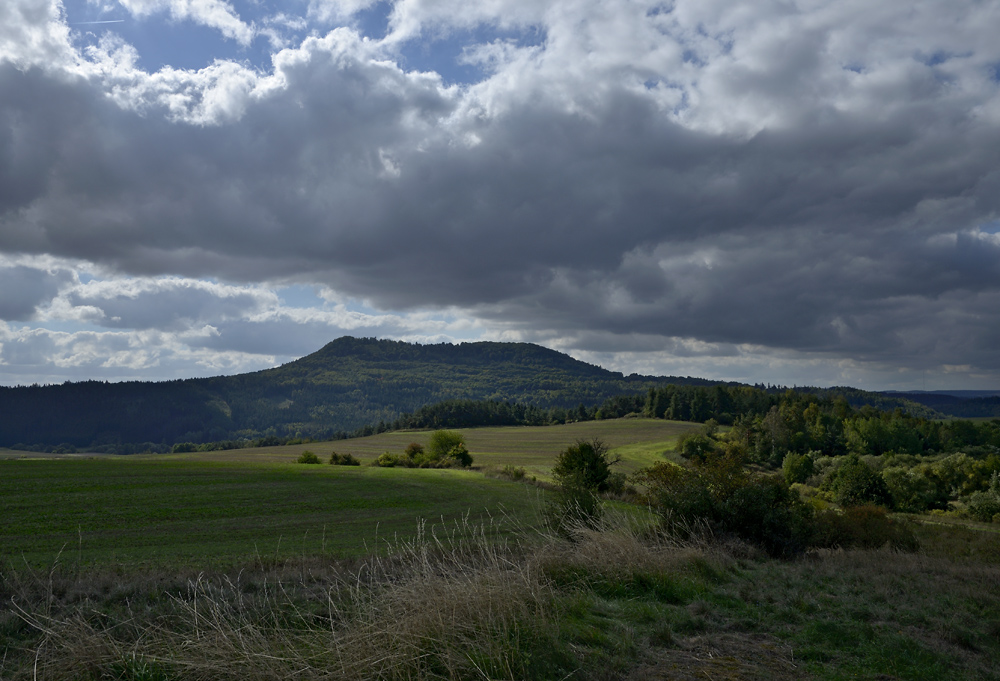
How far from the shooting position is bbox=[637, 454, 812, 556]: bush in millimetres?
16391

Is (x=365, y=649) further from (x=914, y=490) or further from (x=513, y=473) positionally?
(x=914, y=490)

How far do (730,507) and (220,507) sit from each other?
1261 inches

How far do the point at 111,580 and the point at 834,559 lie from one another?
18.5 m

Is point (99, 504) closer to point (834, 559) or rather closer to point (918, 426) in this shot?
point (834, 559)

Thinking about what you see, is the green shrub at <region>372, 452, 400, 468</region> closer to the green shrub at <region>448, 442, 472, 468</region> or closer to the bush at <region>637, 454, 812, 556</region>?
the green shrub at <region>448, 442, 472, 468</region>

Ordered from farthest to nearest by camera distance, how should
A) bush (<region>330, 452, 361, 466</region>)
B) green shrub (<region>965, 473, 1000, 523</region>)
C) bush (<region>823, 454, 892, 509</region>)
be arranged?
bush (<region>330, 452, 361, 466</region>) < bush (<region>823, 454, 892, 509</region>) < green shrub (<region>965, 473, 1000, 523</region>)

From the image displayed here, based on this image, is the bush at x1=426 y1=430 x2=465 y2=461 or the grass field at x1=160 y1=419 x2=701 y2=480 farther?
the grass field at x1=160 y1=419 x2=701 y2=480

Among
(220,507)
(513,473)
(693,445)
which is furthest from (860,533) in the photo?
(693,445)

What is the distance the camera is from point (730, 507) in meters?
16.8

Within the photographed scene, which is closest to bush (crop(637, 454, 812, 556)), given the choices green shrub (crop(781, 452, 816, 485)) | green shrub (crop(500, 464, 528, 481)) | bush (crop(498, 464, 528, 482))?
bush (crop(498, 464, 528, 482))

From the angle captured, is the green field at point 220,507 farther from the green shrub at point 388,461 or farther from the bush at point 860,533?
the bush at point 860,533

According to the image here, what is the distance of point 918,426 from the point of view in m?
105

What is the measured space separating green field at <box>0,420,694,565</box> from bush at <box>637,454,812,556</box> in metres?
5.13

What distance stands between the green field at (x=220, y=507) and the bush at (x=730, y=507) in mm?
5126
